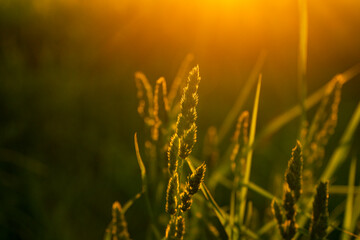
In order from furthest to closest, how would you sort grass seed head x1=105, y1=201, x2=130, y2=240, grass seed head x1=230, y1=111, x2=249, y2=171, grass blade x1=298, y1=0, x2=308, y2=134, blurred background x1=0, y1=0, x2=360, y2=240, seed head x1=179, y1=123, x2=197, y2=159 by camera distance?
blurred background x1=0, y1=0, x2=360, y2=240, grass blade x1=298, y1=0, x2=308, y2=134, grass seed head x1=230, y1=111, x2=249, y2=171, grass seed head x1=105, y1=201, x2=130, y2=240, seed head x1=179, y1=123, x2=197, y2=159

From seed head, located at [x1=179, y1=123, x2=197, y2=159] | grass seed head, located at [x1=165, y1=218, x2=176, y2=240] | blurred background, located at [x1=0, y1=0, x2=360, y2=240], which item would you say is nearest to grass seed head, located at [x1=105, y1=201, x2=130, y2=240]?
grass seed head, located at [x1=165, y1=218, x2=176, y2=240]

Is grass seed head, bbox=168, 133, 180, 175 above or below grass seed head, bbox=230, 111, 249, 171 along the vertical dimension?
below

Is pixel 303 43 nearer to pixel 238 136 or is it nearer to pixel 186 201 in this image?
pixel 238 136

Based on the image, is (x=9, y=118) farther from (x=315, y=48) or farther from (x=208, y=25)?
(x=315, y=48)

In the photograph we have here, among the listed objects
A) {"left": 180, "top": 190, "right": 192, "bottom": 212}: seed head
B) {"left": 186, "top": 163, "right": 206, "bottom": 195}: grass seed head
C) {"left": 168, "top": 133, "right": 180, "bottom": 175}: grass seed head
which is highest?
{"left": 168, "top": 133, "right": 180, "bottom": 175}: grass seed head

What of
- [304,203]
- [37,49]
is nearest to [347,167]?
[304,203]

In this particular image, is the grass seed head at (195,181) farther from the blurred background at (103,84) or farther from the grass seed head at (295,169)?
the blurred background at (103,84)

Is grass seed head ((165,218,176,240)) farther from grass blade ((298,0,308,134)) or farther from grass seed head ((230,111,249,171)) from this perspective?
grass blade ((298,0,308,134))

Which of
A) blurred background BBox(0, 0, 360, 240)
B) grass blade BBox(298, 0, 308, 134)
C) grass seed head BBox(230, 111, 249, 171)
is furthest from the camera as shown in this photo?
blurred background BBox(0, 0, 360, 240)

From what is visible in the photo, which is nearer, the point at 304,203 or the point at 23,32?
the point at 304,203
